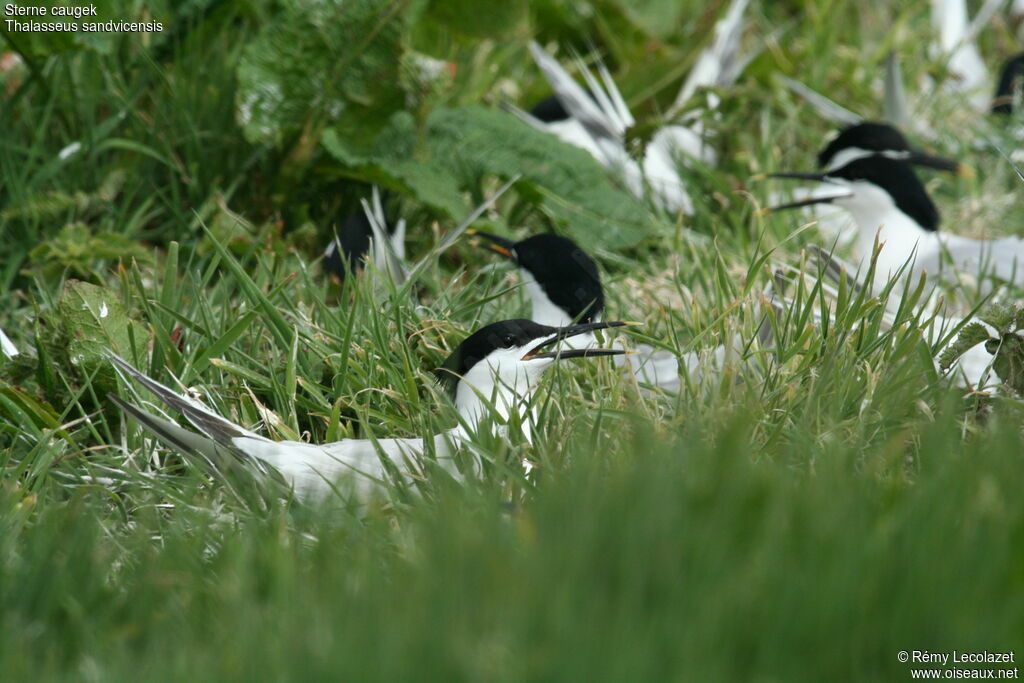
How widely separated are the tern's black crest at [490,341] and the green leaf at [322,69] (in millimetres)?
1313

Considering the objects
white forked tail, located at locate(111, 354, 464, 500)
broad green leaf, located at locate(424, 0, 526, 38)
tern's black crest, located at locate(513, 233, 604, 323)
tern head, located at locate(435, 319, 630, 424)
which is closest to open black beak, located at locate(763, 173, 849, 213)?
tern's black crest, located at locate(513, 233, 604, 323)

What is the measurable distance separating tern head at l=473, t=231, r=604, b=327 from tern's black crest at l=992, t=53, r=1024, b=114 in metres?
2.76

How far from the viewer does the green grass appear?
1.18m

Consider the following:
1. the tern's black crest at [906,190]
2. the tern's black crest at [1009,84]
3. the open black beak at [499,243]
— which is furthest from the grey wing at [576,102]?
the tern's black crest at [1009,84]

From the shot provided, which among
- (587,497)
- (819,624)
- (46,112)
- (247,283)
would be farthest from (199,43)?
(819,624)

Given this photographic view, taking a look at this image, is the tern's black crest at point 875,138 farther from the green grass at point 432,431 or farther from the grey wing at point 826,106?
the grey wing at point 826,106

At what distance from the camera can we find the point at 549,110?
4.21 metres

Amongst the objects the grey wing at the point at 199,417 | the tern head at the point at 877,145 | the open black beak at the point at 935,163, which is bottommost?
the grey wing at the point at 199,417

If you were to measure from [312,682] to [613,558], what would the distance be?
337 mm

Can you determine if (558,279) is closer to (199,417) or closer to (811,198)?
(199,417)

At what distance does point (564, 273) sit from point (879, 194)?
1.18 meters

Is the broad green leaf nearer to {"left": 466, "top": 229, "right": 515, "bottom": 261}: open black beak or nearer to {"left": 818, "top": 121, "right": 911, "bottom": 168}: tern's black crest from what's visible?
{"left": 466, "top": 229, "right": 515, "bottom": 261}: open black beak

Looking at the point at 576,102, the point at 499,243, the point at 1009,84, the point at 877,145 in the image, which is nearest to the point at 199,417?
the point at 499,243

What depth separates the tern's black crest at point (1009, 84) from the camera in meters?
4.70
